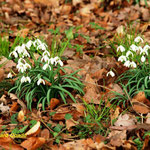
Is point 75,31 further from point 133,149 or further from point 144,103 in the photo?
point 133,149

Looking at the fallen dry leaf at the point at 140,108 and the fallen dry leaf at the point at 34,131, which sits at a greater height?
the fallen dry leaf at the point at 140,108

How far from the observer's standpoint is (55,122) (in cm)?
244

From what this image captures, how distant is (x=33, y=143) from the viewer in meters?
2.11

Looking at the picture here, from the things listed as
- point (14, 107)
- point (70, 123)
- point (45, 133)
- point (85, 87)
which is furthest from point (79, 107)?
point (14, 107)

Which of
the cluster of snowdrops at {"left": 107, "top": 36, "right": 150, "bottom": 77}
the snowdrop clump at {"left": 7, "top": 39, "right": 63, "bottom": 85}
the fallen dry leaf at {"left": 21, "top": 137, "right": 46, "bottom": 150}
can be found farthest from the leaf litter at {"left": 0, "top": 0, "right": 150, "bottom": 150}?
the snowdrop clump at {"left": 7, "top": 39, "right": 63, "bottom": 85}

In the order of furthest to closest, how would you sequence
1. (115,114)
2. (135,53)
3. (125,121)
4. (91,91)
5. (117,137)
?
1. (135,53)
2. (91,91)
3. (115,114)
4. (125,121)
5. (117,137)

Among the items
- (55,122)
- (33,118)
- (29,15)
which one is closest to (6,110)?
(33,118)

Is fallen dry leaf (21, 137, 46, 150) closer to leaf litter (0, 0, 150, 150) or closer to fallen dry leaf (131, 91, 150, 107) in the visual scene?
leaf litter (0, 0, 150, 150)

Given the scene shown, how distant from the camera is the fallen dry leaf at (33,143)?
2057mm

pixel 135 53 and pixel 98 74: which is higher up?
pixel 135 53

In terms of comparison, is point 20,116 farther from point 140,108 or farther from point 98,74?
point 140,108

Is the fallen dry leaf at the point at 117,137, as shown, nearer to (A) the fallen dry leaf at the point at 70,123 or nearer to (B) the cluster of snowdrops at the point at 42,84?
(A) the fallen dry leaf at the point at 70,123

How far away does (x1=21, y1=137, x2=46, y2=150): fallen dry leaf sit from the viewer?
2.06 metres

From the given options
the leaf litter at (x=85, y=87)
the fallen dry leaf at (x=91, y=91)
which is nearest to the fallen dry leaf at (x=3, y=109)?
the leaf litter at (x=85, y=87)
